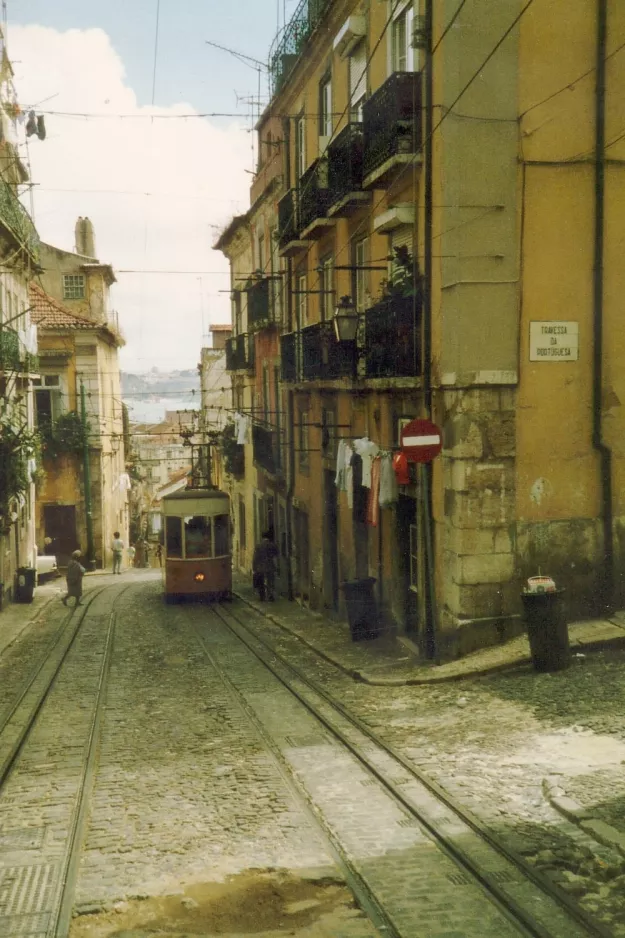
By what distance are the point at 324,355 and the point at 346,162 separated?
11.5ft

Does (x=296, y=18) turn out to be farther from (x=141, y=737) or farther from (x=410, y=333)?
(x=141, y=737)

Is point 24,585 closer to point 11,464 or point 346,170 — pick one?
A: point 11,464

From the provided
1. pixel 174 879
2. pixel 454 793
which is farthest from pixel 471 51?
pixel 174 879

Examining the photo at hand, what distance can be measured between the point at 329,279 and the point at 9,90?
450 inches

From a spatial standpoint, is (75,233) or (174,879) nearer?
(174,879)

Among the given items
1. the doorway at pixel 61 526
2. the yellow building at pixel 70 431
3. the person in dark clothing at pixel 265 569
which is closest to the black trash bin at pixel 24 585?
the person in dark clothing at pixel 265 569

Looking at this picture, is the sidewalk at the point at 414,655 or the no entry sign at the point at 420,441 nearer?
the sidewalk at the point at 414,655

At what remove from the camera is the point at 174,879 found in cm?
625

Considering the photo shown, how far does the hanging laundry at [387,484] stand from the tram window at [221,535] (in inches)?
365

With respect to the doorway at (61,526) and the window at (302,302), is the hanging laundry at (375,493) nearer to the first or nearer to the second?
the window at (302,302)

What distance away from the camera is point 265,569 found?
2352 centimetres

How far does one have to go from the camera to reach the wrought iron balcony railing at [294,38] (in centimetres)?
1903

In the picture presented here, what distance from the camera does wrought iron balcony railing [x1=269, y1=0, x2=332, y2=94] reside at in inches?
749

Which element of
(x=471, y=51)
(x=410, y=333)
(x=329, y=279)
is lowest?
(x=410, y=333)
